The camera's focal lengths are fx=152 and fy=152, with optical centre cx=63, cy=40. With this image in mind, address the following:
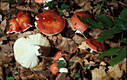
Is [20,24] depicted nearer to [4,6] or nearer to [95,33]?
[4,6]

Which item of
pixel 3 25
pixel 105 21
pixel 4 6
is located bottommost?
pixel 3 25

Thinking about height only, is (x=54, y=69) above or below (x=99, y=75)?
above

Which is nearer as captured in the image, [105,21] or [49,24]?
[105,21]

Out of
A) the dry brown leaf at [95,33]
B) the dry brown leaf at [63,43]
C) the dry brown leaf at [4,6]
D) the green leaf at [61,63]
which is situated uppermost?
the dry brown leaf at [4,6]

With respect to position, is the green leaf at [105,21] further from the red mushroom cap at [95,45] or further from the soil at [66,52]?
the soil at [66,52]

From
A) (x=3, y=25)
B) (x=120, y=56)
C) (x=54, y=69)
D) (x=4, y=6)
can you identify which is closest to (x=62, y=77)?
(x=54, y=69)

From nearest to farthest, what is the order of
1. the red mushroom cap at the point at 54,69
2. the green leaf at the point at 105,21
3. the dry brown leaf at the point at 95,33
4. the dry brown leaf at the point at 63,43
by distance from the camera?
the green leaf at the point at 105,21 → the red mushroom cap at the point at 54,69 → the dry brown leaf at the point at 63,43 → the dry brown leaf at the point at 95,33

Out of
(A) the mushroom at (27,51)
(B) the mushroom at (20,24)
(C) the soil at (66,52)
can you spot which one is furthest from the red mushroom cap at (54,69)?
(B) the mushroom at (20,24)

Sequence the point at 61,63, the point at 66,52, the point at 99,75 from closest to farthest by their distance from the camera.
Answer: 1. the point at 99,75
2. the point at 61,63
3. the point at 66,52

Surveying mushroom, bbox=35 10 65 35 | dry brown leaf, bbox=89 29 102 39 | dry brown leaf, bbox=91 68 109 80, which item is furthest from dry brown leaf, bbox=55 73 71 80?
dry brown leaf, bbox=89 29 102 39
